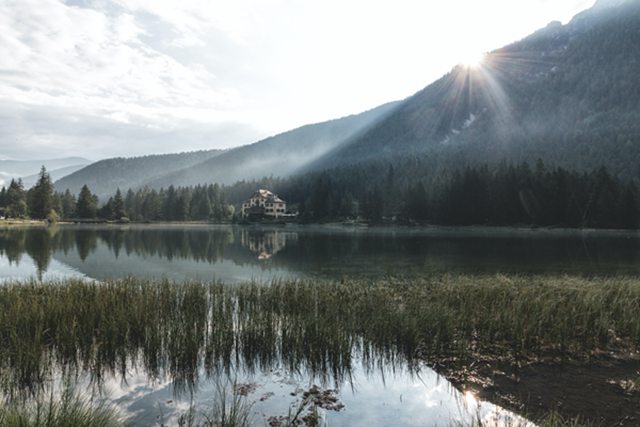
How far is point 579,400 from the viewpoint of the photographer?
948cm

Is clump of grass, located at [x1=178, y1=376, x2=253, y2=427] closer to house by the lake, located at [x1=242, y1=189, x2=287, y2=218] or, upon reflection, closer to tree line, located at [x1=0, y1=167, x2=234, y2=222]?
tree line, located at [x1=0, y1=167, x2=234, y2=222]

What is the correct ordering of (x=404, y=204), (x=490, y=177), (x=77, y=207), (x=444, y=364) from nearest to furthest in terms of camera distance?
(x=444, y=364) → (x=490, y=177) → (x=404, y=204) → (x=77, y=207)

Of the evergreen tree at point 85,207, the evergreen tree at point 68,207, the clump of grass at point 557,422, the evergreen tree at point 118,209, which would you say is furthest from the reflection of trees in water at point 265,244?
the evergreen tree at point 68,207

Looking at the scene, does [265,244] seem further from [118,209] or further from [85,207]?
[85,207]

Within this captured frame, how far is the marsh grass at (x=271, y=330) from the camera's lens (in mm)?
11023

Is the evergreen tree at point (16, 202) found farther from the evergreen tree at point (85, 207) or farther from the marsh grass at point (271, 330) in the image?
the marsh grass at point (271, 330)

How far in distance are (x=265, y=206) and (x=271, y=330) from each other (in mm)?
161629

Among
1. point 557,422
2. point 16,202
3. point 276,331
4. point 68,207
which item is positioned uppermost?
point 16,202

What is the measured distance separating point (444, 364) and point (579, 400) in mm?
3320

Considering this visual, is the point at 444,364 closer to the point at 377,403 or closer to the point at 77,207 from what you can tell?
the point at 377,403

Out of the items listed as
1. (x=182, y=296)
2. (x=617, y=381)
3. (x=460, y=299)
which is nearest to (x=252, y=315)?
(x=182, y=296)

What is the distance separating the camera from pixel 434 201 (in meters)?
130

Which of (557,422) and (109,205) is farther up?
(109,205)

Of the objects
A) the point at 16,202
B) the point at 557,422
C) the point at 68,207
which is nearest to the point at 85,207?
the point at 68,207
